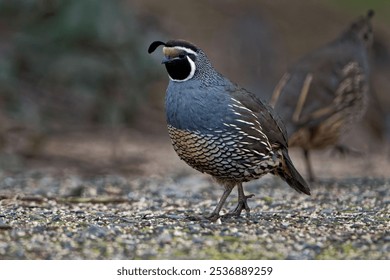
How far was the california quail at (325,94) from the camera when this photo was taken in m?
8.27

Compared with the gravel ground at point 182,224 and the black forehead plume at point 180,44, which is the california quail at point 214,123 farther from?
the gravel ground at point 182,224

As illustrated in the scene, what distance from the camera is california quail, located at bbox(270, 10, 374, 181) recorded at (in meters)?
8.27

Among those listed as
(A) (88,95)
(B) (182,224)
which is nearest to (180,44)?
(B) (182,224)

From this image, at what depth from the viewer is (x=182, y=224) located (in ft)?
19.2

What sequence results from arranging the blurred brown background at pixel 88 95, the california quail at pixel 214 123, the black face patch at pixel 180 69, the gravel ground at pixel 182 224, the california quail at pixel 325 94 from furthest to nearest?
1. the blurred brown background at pixel 88 95
2. the california quail at pixel 325 94
3. the black face patch at pixel 180 69
4. the california quail at pixel 214 123
5. the gravel ground at pixel 182 224

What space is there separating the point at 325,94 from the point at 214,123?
2.82 meters

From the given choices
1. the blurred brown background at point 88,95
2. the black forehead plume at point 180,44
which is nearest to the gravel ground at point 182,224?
the black forehead plume at point 180,44

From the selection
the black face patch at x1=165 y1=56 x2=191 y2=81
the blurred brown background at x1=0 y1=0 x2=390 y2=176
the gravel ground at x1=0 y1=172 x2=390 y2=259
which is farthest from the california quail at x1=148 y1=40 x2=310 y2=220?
the blurred brown background at x1=0 y1=0 x2=390 y2=176

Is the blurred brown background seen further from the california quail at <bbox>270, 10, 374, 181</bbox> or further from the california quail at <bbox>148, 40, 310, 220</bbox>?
the california quail at <bbox>148, 40, 310, 220</bbox>

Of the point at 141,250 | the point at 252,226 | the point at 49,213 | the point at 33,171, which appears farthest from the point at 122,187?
the point at 141,250

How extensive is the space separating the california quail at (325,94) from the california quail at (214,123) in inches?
75.5

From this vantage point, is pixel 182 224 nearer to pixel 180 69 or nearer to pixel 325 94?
pixel 180 69

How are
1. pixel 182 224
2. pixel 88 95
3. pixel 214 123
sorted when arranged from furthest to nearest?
pixel 88 95
pixel 214 123
pixel 182 224

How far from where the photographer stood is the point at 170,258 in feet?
16.4
